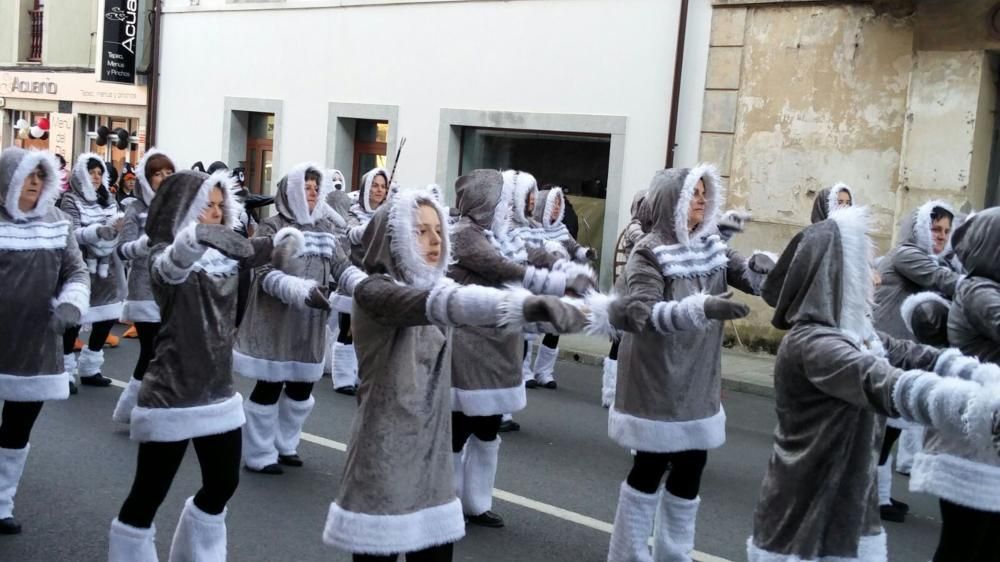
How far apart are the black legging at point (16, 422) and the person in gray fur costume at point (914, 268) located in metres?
5.26

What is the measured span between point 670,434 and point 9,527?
346 centimetres

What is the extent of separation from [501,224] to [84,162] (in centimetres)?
533

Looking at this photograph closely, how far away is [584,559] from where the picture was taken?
5.88m

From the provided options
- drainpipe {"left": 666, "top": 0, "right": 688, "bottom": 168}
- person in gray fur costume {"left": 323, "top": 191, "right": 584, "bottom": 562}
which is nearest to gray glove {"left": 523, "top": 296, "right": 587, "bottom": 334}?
person in gray fur costume {"left": 323, "top": 191, "right": 584, "bottom": 562}

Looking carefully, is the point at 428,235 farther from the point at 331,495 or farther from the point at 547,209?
the point at 547,209

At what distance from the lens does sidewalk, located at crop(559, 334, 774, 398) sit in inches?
466

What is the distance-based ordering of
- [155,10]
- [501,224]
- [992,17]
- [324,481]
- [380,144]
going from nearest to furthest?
[501,224], [324,481], [992,17], [380,144], [155,10]

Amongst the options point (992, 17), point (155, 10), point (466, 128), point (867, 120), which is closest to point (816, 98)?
point (867, 120)

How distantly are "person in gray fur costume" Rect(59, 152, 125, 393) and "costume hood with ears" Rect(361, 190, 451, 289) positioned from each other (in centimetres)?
533

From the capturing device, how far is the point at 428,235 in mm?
4129

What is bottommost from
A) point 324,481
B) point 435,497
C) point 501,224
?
point 324,481

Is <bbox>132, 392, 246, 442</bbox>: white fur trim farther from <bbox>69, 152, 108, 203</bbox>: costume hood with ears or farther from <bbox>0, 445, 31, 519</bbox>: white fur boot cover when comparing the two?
<bbox>69, 152, 108, 203</bbox>: costume hood with ears

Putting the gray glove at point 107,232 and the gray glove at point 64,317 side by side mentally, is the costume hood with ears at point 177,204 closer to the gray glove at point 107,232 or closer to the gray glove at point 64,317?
the gray glove at point 64,317

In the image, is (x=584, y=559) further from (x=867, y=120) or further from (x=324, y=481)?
(x=867, y=120)
